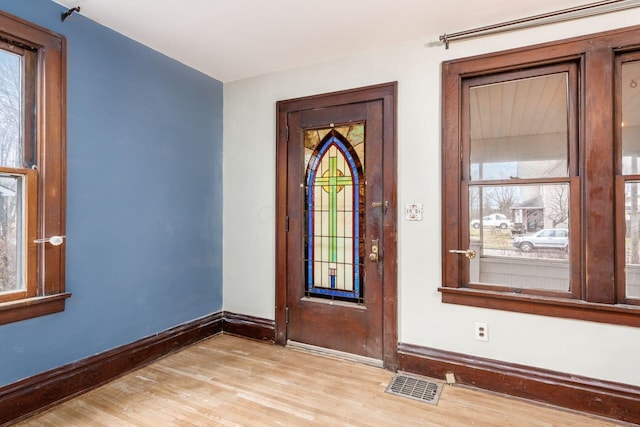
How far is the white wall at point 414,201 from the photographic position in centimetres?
213

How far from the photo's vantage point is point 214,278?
11.0 ft

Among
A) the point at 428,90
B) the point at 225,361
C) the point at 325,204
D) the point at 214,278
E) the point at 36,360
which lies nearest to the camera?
the point at 36,360

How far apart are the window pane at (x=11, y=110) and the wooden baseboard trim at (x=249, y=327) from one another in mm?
2069

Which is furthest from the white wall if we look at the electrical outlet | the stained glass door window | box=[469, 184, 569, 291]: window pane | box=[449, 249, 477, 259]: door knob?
the stained glass door window

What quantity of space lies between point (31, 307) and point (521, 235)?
3.09 metres

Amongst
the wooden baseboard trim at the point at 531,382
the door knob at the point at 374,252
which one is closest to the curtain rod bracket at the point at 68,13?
the door knob at the point at 374,252

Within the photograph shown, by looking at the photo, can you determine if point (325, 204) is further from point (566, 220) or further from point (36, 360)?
point (36, 360)

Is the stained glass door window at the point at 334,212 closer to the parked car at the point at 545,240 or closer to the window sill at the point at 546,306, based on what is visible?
the window sill at the point at 546,306

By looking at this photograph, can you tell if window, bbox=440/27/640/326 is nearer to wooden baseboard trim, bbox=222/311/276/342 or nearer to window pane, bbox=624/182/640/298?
window pane, bbox=624/182/640/298

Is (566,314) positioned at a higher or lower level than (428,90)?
lower

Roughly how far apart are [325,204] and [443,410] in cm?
168

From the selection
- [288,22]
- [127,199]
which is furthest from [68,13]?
[288,22]

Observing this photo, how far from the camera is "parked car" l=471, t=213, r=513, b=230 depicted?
93.4 inches

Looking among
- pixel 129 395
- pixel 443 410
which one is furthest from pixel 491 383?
pixel 129 395
